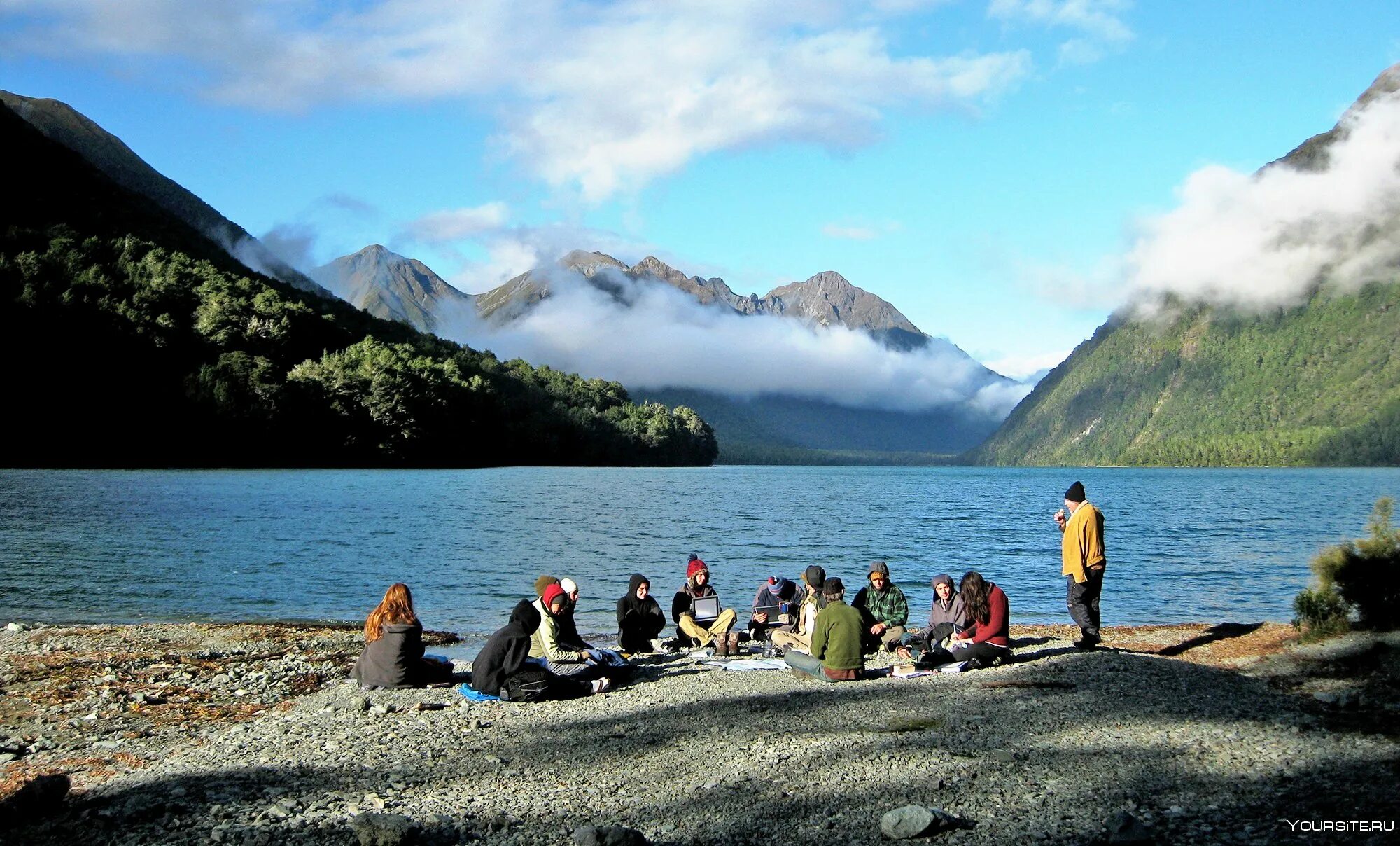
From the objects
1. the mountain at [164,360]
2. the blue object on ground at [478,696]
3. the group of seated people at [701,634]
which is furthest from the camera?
the mountain at [164,360]

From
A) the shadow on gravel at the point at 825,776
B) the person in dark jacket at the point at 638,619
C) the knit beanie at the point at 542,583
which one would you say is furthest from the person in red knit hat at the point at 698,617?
the shadow on gravel at the point at 825,776

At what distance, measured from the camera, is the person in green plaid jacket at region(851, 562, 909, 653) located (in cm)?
1964

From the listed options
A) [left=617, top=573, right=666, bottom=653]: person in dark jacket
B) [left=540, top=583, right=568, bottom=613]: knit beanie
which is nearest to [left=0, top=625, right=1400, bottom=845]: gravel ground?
[left=540, top=583, right=568, bottom=613]: knit beanie

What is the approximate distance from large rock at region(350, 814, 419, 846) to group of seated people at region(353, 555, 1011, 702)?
614 cm

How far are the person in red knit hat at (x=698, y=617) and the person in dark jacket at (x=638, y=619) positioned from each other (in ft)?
2.40

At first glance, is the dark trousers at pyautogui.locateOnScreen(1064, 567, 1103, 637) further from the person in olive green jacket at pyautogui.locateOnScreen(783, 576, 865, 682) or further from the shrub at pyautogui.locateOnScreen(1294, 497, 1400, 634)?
the person in olive green jacket at pyautogui.locateOnScreen(783, 576, 865, 682)

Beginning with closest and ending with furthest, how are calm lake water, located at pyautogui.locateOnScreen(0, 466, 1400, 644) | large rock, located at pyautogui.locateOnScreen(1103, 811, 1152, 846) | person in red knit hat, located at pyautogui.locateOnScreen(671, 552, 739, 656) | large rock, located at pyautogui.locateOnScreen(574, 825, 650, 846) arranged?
1. large rock, located at pyautogui.locateOnScreen(1103, 811, 1152, 846)
2. large rock, located at pyautogui.locateOnScreen(574, 825, 650, 846)
3. person in red knit hat, located at pyautogui.locateOnScreen(671, 552, 739, 656)
4. calm lake water, located at pyautogui.locateOnScreen(0, 466, 1400, 644)

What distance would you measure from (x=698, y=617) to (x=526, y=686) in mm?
6499

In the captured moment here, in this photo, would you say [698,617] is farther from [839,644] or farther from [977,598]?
[977,598]

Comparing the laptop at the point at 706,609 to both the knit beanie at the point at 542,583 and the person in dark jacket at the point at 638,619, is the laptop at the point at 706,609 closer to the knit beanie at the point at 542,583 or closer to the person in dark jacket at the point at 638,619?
the person in dark jacket at the point at 638,619

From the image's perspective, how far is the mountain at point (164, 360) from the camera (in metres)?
102

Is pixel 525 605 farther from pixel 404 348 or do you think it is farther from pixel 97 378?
pixel 404 348

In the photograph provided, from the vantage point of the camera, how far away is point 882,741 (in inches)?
478

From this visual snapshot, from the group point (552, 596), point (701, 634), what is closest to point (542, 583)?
point (552, 596)
